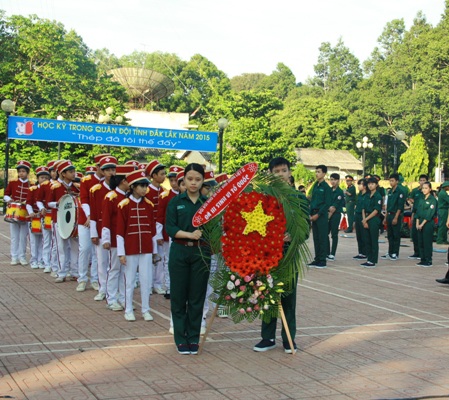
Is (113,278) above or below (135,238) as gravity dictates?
below

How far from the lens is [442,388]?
19.9 ft

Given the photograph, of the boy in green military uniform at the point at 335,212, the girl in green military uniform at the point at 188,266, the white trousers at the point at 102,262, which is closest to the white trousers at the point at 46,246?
the white trousers at the point at 102,262

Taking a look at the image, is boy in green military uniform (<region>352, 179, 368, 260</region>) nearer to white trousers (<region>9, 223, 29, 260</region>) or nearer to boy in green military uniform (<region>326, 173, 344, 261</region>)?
boy in green military uniform (<region>326, 173, 344, 261</region>)

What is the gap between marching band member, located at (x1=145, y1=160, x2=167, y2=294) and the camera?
33.1 ft

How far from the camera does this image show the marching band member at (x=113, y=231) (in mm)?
9320

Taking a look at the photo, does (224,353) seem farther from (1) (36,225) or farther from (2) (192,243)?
(1) (36,225)

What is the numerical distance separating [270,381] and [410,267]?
10.1 metres

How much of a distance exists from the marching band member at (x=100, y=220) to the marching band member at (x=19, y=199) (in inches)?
167

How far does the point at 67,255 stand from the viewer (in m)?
12.6

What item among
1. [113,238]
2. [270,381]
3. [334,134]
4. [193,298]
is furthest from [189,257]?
[334,134]

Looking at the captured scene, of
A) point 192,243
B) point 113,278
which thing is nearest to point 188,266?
point 192,243

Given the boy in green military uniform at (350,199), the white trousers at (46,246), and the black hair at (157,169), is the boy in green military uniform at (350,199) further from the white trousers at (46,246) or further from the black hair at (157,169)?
the black hair at (157,169)

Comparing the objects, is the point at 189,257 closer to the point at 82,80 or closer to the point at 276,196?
the point at 276,196

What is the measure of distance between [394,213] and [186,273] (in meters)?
10.8
